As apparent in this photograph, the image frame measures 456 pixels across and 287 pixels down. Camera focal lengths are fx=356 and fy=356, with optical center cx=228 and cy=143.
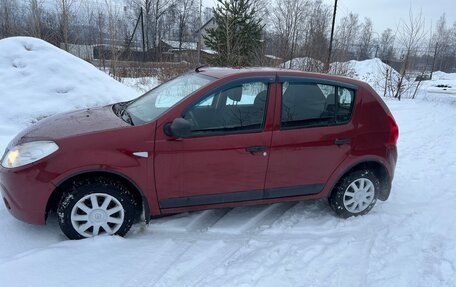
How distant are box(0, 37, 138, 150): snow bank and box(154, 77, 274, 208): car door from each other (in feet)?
15.2

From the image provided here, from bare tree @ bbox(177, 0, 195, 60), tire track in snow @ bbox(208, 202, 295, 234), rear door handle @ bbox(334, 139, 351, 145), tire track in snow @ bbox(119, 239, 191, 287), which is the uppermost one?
bare tree @ bbox(177, 0, 195, 60)

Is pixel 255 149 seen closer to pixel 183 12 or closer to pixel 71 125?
pixel 71 125

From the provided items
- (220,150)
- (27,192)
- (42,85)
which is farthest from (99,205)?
(42,85)

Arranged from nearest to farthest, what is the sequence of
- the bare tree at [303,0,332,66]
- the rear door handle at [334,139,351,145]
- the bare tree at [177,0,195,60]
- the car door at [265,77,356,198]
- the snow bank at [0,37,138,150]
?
the car door at [265,77,356,198]
the rear door handle at [334,139,351,145]
the snow bank at [0,37,138,150]
the bare tree at [303,0,332,66]
the bare tree at [177,0,195,60]

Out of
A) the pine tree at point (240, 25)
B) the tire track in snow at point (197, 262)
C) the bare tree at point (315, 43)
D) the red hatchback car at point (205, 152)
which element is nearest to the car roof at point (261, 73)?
the red hatchback car at point (205, 152)

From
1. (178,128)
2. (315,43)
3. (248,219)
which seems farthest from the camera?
(315,43)

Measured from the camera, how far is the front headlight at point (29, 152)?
3113 mm

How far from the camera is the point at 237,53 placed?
17.8 meters

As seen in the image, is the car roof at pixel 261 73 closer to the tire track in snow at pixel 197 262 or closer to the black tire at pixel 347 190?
the black tire at pixel 347 190

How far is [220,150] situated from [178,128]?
49 centimetres

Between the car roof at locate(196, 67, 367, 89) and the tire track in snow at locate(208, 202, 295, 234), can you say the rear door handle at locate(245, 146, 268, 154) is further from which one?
the tire track in snow at locate(208, 202, 295, 234)

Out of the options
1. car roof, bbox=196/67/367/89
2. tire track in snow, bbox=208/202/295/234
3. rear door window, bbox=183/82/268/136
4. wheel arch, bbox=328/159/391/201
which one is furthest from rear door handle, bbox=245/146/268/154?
wheel arch, bbox=328/159/391/201

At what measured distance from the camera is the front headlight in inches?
123

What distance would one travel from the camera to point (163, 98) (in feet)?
Result: 12.9
